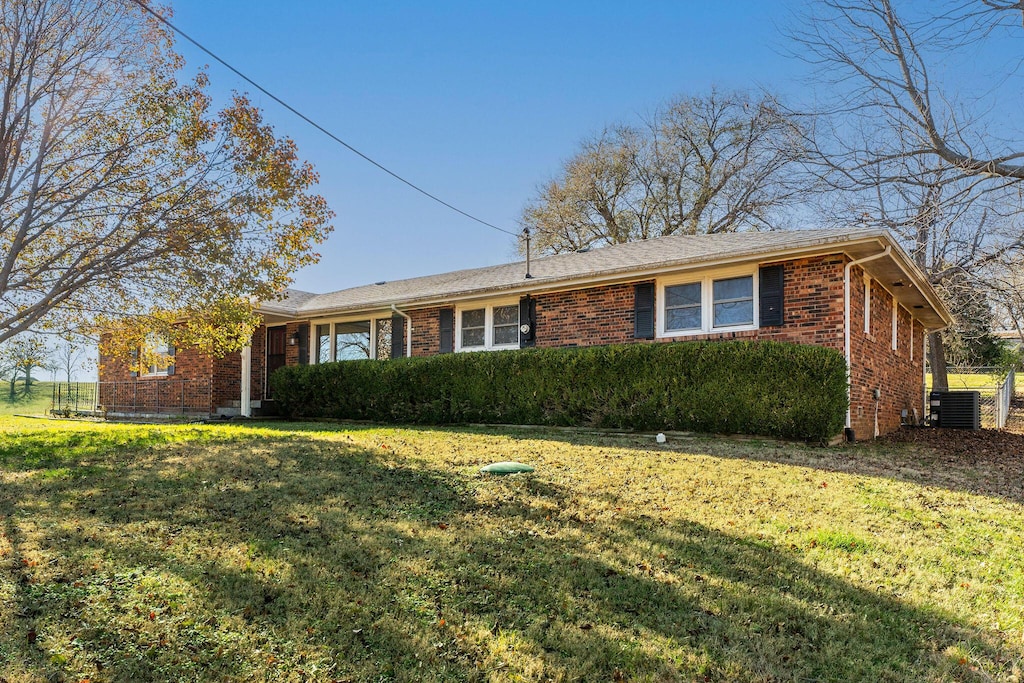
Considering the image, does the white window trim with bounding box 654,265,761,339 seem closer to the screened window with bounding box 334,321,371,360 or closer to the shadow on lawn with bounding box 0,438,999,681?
the shadow on lawn with bounding box 0,438,999,681

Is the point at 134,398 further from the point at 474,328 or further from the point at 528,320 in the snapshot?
the point at 528,320

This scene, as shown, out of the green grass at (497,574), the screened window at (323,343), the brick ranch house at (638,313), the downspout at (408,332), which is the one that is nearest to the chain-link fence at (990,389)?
the brick ranch house at (638,313)

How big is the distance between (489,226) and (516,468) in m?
18.0

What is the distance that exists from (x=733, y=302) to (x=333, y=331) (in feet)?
32.5

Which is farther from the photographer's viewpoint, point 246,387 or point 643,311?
point 246,387

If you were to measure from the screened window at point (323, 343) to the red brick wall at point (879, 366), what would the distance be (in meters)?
11.8

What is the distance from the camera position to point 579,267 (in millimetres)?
13031

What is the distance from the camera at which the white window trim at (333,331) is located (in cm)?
1558

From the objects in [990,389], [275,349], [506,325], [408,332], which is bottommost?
[990,389]

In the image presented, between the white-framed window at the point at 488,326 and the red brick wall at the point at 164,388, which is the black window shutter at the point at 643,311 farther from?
the red brick wall at the point at 164,388

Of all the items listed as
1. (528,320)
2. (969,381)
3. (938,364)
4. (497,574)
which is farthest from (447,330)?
(969,381)

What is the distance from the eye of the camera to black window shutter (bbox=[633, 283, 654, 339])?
37.7ft

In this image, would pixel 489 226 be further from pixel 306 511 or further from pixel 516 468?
pixel 306 511

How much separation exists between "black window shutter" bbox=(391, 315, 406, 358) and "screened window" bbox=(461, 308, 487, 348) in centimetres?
165
